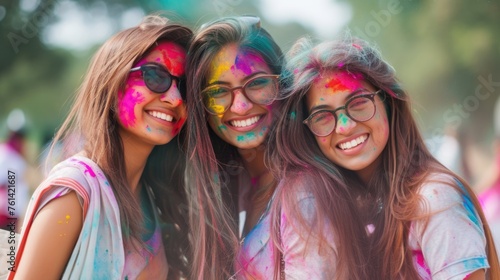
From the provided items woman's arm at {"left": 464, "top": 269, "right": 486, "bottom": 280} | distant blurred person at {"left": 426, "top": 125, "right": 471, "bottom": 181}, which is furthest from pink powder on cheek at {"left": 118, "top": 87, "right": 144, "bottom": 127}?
distant blurred person at {"left": 426, "top": 125, "right": 471, "bottom": 181}

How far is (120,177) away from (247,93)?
71cm

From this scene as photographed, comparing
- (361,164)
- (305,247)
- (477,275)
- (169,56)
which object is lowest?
(305,247)

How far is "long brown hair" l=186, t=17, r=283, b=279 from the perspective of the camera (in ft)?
7.97

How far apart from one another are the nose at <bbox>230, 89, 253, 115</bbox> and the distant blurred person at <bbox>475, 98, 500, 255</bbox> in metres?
2.88

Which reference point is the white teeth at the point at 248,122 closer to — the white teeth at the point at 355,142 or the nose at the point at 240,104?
the nose at the point at 240,104

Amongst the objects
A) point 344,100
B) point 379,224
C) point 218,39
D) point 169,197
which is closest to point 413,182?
point 379,224

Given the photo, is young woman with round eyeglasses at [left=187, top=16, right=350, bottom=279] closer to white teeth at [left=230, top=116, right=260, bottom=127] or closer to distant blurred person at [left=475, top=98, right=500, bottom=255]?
white teeth at [left=230, top=116, right=260, bottom=127]

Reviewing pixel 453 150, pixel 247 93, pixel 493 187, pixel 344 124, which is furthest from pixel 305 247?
pixel 493 187

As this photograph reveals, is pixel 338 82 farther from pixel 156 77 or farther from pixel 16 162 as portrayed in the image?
pixel 16 162

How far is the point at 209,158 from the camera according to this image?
2.55m

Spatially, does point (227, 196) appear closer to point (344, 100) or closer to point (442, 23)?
point (344, 100)

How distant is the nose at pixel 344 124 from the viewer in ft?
7.41

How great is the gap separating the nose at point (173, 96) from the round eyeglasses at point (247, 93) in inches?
4.8

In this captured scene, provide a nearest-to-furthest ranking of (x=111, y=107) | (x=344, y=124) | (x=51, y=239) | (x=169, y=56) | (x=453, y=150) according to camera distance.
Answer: (x=51, y=239)
(x=344, y=124)
(x=111, y=107)
(x=169, y=56)
(x=453, y=150)
